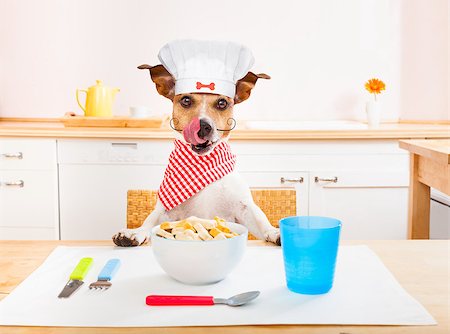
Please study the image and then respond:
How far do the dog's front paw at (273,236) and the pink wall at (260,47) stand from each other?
195cm

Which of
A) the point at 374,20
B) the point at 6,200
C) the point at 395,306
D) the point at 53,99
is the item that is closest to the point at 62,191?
the point at 6,200

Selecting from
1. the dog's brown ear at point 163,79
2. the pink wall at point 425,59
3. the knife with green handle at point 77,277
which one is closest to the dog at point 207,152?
the dog's brown ear at point 163,79

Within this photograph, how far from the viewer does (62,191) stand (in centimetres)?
256

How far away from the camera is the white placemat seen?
0.77 metres

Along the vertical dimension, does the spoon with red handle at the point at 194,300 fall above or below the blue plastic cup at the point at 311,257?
below

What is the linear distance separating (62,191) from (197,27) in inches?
43.6

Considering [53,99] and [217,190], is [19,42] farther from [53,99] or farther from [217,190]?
[217,190]

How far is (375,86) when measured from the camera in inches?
115

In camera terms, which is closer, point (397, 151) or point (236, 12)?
point (397, 151)

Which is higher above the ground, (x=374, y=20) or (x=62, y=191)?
(x=374, y=20)

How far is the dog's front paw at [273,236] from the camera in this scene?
116 centimetres

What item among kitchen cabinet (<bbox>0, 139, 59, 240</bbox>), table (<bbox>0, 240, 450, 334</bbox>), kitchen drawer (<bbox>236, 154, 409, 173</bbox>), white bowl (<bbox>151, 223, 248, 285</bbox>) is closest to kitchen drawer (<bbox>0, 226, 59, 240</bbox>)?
kitchen cabinet (<bbox>0, 139, 59, 240</bbox>)

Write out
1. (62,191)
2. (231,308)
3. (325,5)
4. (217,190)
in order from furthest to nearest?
(325,5) < (62,191) < (217,190) < (231,308)

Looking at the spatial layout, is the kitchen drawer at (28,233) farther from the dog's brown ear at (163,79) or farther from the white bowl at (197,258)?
the white bowl at (197,258)
